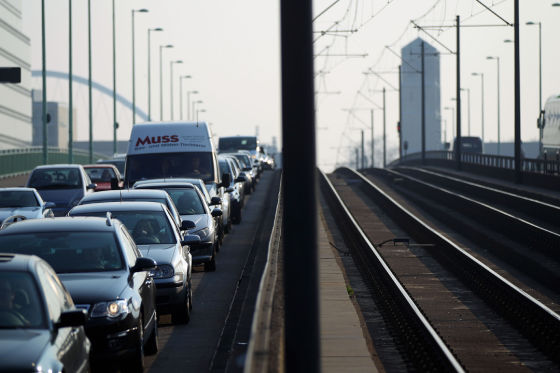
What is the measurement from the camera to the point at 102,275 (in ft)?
40.5

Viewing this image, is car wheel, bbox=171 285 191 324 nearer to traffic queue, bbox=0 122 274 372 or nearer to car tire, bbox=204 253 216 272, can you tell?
traffic queue, bbox=0 122 274 372

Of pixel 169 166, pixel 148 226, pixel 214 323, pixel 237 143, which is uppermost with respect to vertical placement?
pixel 237 143

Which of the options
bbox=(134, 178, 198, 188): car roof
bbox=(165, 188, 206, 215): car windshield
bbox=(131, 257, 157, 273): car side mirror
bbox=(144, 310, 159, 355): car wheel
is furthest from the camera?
bbox=(134, 178, 198, 188): car roof

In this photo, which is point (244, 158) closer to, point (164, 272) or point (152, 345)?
point (164, 272)

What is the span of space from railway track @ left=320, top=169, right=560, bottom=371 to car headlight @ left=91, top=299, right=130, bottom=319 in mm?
3181

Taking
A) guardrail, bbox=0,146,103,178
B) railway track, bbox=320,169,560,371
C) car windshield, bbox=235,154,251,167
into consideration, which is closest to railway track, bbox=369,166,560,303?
railway track, bbox=320,169,560,371

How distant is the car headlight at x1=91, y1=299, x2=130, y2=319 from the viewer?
11.6m

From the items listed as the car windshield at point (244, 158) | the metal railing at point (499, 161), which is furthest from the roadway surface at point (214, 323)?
the car windshield at point (244, 158)

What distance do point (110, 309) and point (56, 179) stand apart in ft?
75.9

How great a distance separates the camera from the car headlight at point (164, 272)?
15.4m

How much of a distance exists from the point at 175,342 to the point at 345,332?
2.10 m

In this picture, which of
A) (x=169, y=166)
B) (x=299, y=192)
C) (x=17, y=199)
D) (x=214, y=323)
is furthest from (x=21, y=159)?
(x=299, y=192)

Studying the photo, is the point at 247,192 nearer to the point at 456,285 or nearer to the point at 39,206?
the point at 39,206

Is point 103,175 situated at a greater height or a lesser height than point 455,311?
greater
